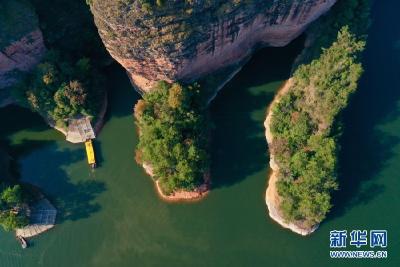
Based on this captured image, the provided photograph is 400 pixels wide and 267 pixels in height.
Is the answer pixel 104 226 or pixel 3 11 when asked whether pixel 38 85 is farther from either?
pixel 104 226

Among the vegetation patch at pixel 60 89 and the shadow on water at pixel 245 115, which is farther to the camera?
the shadow on water at pixel 245 115

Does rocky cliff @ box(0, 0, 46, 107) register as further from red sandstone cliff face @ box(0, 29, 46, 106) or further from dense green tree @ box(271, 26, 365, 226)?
dense green tree @ box(271, 26, 365, 226)

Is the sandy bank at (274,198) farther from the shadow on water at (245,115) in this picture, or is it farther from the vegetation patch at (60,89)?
the vegetation patch at (60,89)

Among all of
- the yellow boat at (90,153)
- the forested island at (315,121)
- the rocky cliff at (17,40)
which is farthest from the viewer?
the yellow boat at (90,153)

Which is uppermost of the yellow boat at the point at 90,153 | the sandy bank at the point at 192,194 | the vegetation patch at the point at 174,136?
the vegetation patch at the point at 174,136

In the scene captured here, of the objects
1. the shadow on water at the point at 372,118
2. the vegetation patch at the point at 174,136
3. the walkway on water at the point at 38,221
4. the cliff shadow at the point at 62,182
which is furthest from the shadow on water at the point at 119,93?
the shadow on water at the point at 372,118

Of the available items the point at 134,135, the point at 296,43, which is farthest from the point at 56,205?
the point at 296,43
